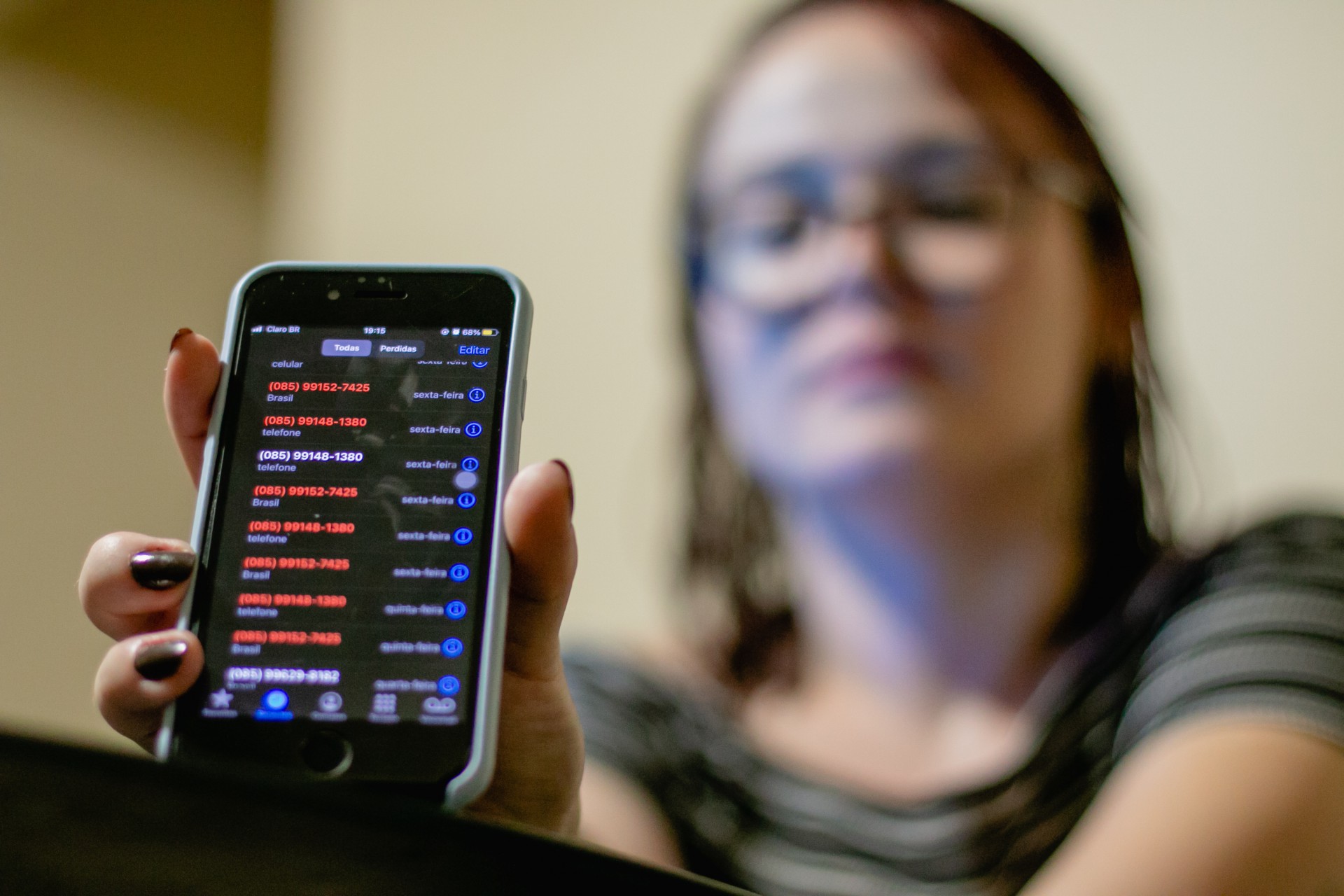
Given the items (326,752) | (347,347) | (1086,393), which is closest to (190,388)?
(347,347)

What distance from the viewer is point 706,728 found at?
0.80 metres

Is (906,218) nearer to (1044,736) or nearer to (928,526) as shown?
(928,526)

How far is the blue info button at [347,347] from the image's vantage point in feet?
1.44

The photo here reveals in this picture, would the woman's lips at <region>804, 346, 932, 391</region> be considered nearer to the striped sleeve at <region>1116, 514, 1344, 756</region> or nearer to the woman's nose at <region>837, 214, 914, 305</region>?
the woman's nose at <region>837, 214, 914, 305</region>

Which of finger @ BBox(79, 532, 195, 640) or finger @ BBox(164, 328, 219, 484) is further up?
finger @ BBox(164, 328, 219, 484)

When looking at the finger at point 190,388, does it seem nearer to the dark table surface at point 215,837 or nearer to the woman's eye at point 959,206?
the dark table surface at point 215,837

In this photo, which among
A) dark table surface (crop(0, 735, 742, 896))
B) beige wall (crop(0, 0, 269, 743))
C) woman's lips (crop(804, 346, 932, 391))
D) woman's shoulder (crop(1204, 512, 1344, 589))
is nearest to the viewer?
dark table surface (crop(0, 735, 742, 896))

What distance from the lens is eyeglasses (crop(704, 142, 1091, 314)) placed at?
763 millimetres

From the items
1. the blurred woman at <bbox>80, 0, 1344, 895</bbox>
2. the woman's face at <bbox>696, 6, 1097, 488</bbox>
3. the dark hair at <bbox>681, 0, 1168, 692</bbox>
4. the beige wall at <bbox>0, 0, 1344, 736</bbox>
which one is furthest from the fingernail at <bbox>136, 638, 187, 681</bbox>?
the beige wall at <bbox>0, 0, 1344, 736</bbox>

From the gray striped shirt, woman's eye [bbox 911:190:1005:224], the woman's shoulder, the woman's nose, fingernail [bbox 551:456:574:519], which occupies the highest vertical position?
woman's eye [bbox 911:190:1005:224]

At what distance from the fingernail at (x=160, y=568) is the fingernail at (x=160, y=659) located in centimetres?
3

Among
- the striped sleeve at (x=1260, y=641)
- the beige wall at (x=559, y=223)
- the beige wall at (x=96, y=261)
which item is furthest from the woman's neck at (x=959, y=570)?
the beige wall at (x=96, y=261)

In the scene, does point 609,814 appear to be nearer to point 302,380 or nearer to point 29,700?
point 302,380

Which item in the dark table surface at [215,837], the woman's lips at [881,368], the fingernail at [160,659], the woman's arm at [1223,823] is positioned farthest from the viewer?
the woman's lips at [881,368]
